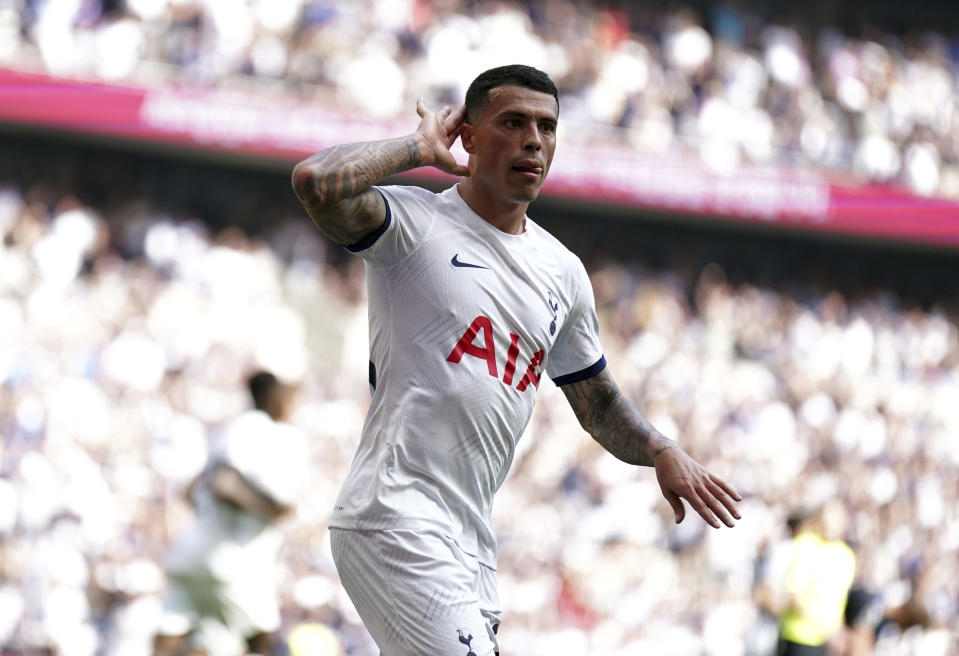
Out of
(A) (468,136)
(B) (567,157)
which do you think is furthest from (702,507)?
(B) (567,157)

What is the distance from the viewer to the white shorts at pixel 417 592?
333 centimetres

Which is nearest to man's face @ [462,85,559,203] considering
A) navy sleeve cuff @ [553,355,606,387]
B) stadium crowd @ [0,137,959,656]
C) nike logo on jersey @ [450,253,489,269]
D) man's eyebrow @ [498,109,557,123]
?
man's eyebrow @ [498,109,557,123]

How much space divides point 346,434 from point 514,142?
9.93 m

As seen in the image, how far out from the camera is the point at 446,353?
136 inches

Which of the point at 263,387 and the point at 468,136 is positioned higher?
the point at 468,136

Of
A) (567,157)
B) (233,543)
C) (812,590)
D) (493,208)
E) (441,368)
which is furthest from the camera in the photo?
(567,157)

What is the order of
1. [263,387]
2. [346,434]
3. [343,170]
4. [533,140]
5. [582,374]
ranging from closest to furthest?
1. [343,170]
2. [533,140]
3. [582,374]
4. [263,387]
5. [346,434]

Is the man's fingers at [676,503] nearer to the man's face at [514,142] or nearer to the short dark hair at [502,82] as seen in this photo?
the man's face at [514,142]

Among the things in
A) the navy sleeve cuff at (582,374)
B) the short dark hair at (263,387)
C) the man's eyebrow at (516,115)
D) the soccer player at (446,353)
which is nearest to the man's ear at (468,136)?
the soccer player at (446,353)

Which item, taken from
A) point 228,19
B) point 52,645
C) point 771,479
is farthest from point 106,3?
point 771,479

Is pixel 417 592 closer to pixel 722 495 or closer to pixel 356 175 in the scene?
pixel 722 495

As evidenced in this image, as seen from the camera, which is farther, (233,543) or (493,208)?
(233,543)

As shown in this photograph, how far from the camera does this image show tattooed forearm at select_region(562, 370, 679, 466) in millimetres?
3932

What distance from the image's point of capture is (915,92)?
69.4 ft
